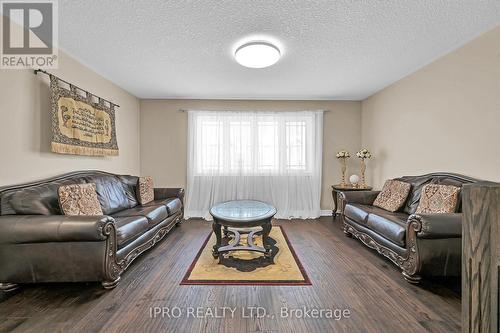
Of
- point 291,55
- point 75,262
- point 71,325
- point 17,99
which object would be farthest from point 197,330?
point 291,55

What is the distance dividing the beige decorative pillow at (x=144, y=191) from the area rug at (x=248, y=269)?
4.38ft

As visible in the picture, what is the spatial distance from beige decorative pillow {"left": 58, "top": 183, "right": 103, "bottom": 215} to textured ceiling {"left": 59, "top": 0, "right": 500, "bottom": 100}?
164cm

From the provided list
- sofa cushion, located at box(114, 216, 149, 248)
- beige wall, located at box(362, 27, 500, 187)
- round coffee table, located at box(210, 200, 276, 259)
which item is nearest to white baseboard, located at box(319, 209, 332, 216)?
beige wall, located at box(362, 27, 500, 187)

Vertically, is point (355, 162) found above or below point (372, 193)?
above

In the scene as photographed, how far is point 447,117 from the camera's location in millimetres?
2711

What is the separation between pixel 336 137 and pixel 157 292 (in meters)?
4.21

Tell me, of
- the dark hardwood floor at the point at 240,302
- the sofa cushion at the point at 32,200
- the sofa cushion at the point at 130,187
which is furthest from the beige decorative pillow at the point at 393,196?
the sofa cushion at the point at 32,200

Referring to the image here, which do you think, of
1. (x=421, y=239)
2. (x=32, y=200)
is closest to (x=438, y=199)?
(x=421, y=239)

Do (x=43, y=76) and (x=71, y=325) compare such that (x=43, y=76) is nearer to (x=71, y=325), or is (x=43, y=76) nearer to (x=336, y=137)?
(x=71, y=325)

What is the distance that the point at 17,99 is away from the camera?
7.03 feet

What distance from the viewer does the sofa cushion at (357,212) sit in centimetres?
285

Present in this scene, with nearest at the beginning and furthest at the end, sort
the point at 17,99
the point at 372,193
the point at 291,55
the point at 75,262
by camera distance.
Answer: the point at 75,262 → the point at 17,99 → the point at 291,55 → the point at 372,193

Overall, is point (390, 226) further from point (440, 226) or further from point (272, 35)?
point (272, 35)

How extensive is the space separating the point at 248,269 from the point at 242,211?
0.70 metres
